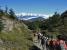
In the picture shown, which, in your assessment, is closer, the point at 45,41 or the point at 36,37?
the point at 45,41

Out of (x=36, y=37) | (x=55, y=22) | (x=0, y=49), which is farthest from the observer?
(x=55, y=22)

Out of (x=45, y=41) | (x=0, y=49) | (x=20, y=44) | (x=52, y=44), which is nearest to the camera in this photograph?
(x=0, y=49)

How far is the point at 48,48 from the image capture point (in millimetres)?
20625

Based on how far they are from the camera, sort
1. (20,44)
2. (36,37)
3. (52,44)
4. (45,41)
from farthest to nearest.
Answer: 1. (36,37)
2. (45,41)
3. (20,44)
4. (52,44)

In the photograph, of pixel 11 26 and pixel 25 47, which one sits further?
pixel 11 26

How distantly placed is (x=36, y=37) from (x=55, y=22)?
42019 mm

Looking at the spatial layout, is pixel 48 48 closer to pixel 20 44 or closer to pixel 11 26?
pixel 20 44

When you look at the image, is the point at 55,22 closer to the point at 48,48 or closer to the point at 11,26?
the point at 11,26

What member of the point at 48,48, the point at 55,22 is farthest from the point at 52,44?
the point at 55,22

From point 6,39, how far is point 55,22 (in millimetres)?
48068

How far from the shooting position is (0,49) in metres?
18.1

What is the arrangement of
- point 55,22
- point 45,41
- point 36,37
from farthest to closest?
point 55,22 < point 36,37 < point 45,41

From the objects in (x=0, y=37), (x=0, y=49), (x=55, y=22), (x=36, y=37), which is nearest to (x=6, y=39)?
(x=0, y=37)

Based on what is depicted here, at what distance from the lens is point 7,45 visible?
62.5 feet
